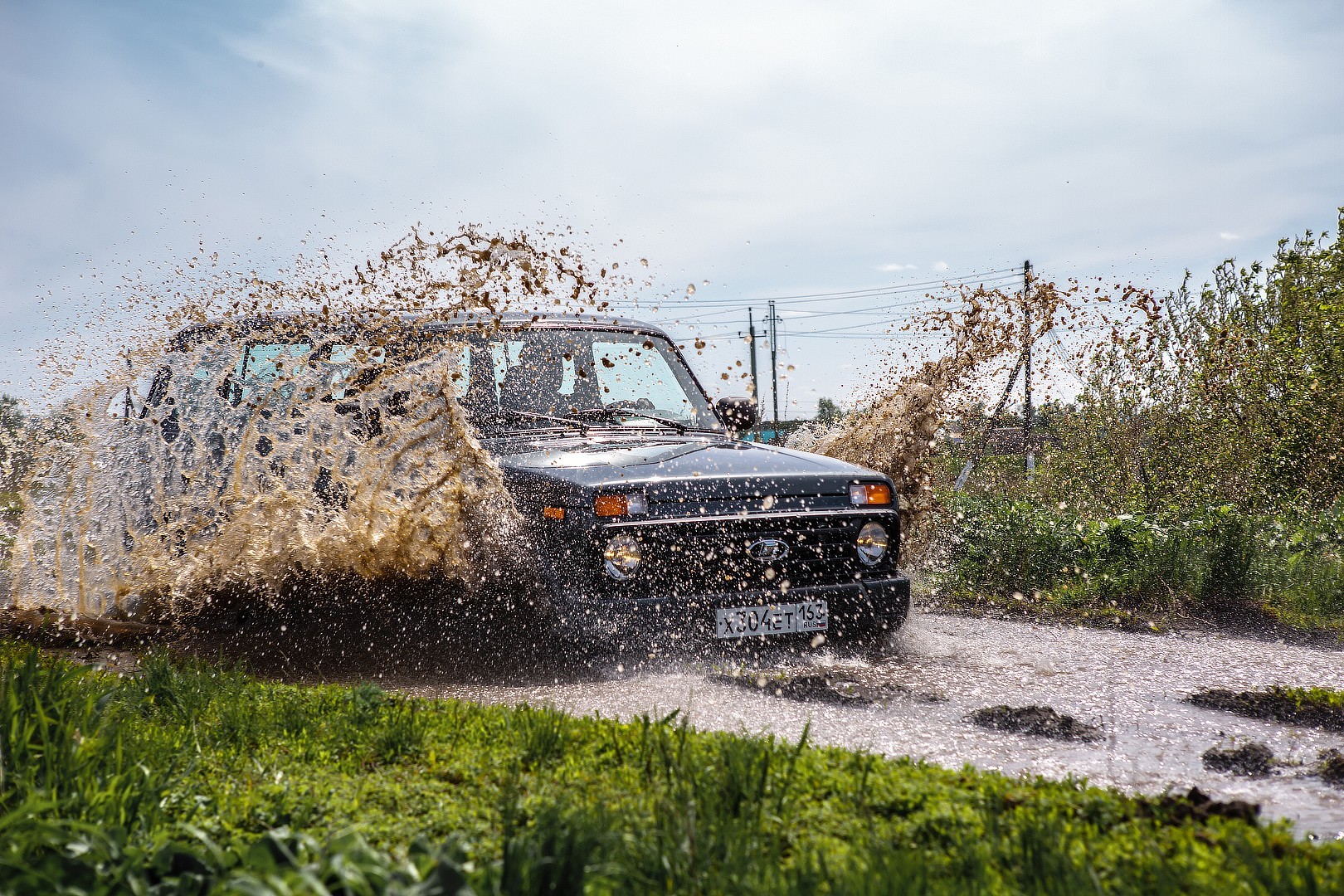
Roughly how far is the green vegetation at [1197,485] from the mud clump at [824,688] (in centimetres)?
337

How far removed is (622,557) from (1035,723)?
2.07 metres

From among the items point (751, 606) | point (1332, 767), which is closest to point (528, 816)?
point (751, 606)

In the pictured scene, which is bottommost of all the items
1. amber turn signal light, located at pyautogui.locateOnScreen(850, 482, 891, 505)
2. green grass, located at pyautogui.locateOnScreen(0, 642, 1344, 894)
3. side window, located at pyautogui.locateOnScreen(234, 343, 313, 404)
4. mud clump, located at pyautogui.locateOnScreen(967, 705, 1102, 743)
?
mud clump, located at pyautogui.locateOnScreen(967, 705, 1102, 743)

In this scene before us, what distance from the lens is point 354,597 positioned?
5816mm

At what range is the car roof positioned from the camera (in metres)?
6.07

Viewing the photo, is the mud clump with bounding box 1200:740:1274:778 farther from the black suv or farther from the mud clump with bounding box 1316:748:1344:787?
the black suv

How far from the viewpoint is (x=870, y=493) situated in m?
5.86

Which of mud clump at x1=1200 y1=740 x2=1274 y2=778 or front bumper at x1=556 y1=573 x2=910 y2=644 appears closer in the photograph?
mud clump at x1=1200 y1=740 x2=1274 y2=778

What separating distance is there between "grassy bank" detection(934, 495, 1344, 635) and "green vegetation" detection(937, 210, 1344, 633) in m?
0.01

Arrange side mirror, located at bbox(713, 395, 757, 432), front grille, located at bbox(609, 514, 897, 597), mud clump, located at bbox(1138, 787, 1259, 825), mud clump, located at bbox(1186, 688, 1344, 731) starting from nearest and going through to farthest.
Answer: mud clump, located at bbox(1138, 787, 1259, 825)
mud clump, located at bbox(1186, 688, 1344, 731)
front grille, located at bbox(609, 514, 897, 597)
side mirror, located at bbox(713, 395, 757, 432)

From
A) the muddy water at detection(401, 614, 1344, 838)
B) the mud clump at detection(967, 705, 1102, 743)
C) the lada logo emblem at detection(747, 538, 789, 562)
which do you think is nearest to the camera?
the muddy water at detection(401, 614, 1344, 838)

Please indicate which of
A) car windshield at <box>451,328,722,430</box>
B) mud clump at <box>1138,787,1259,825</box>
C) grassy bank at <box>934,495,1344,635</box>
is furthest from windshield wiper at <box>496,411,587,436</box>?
grassy bank at <box>934,495,1344,635</box>

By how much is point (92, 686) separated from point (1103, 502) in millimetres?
10996

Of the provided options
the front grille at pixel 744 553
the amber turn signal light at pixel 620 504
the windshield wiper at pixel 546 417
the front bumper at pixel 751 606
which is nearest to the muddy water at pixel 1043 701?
the front bumper at pixel 751 606
